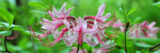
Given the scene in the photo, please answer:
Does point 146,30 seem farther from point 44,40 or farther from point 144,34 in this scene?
point 44,40

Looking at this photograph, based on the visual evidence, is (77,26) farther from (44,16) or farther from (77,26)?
(44,16)

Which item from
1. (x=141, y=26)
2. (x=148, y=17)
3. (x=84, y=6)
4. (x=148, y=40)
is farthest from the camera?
(x=84, y=6)

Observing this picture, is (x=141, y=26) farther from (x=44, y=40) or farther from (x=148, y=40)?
(x=44, y=40)

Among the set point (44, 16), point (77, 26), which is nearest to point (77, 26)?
point (77, 26)

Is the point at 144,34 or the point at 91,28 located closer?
the point at 91,28

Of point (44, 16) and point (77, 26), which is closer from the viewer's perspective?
point (77, 26)

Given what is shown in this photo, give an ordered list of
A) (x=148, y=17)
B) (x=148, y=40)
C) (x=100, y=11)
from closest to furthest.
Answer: (x=100, y=11), (x=148, y=40), (x=148, y=17)

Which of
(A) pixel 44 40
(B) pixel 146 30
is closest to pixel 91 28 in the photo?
(A) pixel 44 40

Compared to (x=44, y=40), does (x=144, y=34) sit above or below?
below

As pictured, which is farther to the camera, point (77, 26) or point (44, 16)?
point (44, 16)

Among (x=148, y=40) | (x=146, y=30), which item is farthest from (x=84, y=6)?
(x=148, y=40)
